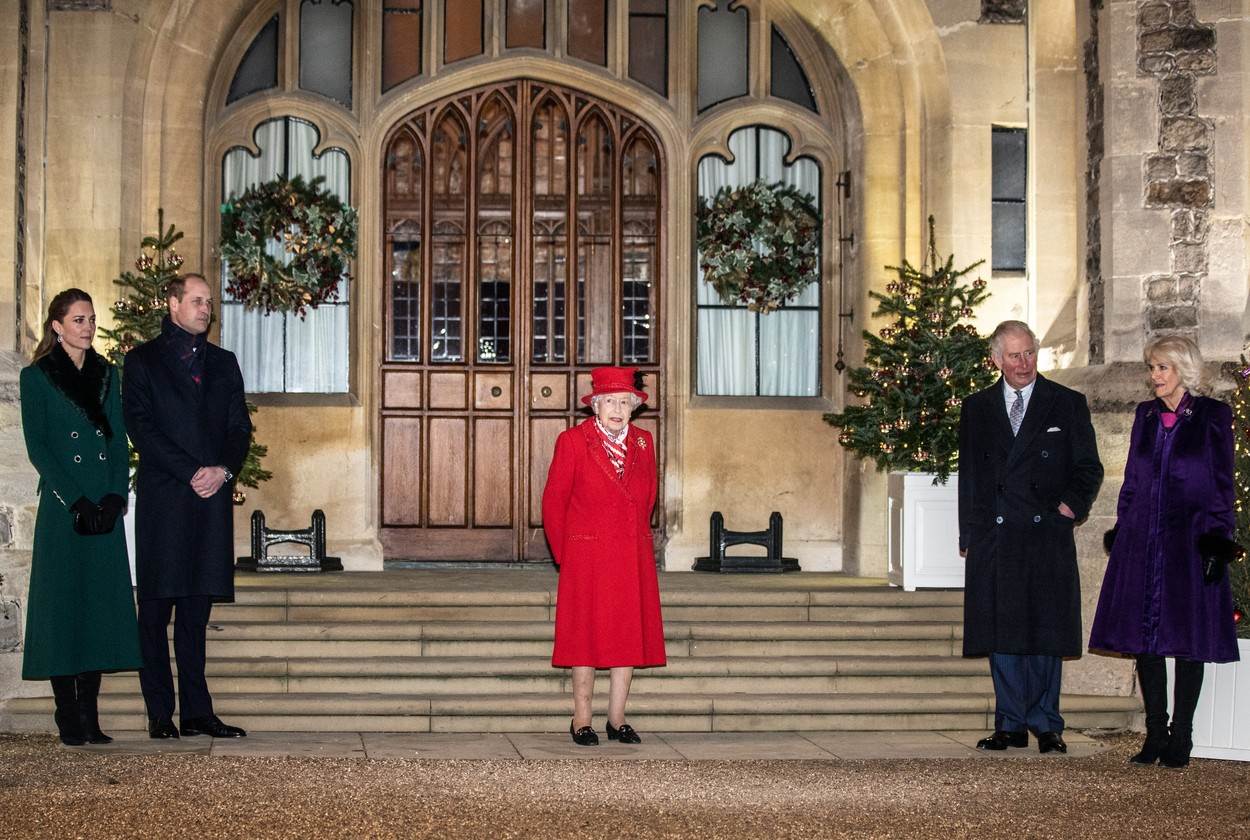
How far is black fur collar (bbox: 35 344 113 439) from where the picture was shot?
6691 millimetres

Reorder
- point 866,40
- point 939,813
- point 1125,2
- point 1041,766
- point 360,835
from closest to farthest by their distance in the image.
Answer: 1. point 360,835
2. point 939,813
3. point 1041,766
4. point 1125,2
5. point 866,40

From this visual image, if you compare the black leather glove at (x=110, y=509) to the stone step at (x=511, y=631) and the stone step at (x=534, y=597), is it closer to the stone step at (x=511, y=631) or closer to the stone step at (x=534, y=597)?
the stone step at (x=511, y=631)

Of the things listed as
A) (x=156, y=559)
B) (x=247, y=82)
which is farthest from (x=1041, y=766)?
(x=247, y=82)

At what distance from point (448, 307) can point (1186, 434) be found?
5.55 meters

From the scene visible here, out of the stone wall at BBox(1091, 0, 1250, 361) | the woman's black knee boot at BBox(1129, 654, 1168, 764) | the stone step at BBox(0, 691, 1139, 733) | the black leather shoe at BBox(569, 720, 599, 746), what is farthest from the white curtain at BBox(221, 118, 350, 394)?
the woman's black knee boot at BBox(1129, 654, 1168, 764)

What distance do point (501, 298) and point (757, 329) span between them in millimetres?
1691

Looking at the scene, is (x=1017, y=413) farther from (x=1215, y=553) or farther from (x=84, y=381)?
(x=84, y=381)

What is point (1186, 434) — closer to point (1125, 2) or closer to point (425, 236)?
point (1125, 2)

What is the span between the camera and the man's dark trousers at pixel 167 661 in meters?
6.77

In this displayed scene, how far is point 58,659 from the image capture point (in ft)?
21.6

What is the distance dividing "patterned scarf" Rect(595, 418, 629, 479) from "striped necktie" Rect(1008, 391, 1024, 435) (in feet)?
5.25

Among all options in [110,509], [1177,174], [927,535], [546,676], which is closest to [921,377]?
[927,535]

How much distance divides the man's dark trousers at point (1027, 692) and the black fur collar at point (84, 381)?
3796 millimetres

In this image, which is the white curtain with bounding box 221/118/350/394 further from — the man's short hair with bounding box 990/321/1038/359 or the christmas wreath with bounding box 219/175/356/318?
the man's short hair with bounding box 990/321/1038/359
